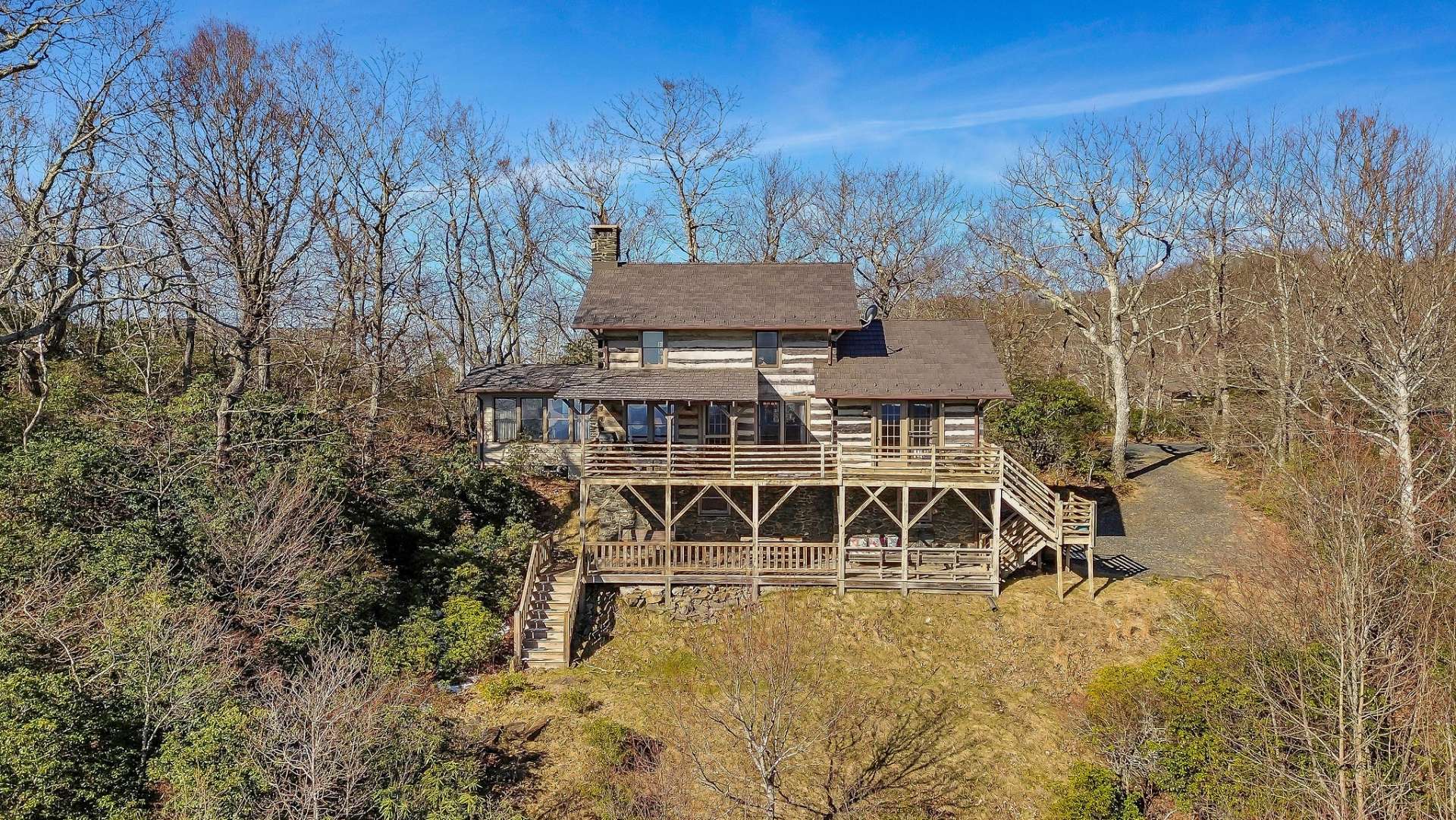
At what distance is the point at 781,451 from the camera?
67.7 ft

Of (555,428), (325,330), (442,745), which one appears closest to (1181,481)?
(555,428)

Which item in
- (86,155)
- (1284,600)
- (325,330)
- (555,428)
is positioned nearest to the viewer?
(1284,600)

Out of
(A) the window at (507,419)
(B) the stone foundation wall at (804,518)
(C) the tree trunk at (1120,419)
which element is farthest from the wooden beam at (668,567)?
(C) the tree trunk at (1120,419)

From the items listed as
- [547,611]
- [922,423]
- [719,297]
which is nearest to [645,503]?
[547,611]

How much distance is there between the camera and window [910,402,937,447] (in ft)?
71.2

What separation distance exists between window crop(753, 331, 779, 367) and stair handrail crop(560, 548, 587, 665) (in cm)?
789

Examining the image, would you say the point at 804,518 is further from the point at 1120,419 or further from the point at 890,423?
the point at 1120,419

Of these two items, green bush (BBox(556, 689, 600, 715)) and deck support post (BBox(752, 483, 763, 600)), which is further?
deck support post (BBox(752, 483, 763, 600))

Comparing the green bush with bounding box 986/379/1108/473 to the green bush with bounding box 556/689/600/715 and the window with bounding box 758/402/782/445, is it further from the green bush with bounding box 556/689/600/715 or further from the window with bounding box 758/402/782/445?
the green bush with bounding box 556/689/600/715

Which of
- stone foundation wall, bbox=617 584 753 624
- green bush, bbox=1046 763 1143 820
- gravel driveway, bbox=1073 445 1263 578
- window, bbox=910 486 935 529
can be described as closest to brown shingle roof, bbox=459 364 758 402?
stone foundation wall, bbox=617 584 753 624

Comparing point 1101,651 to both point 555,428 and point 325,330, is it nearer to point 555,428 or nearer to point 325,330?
point 555,428

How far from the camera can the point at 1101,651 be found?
58.0ft

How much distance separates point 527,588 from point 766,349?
10.0 meters

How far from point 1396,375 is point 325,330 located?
36.7 m
